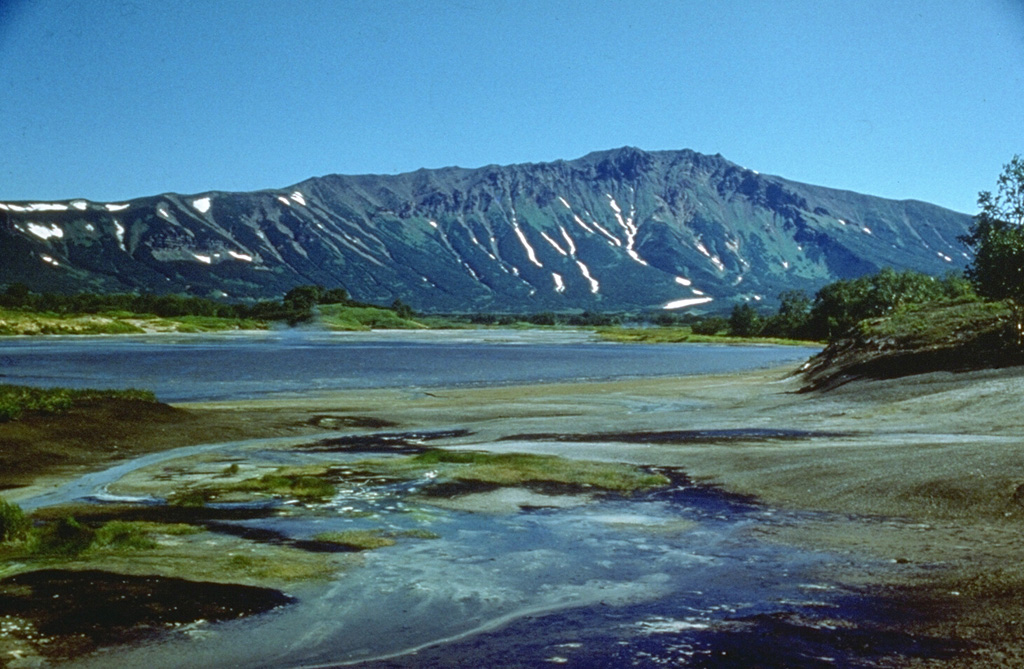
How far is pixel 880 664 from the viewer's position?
794cm

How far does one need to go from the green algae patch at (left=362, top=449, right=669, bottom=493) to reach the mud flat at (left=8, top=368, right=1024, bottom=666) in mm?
606

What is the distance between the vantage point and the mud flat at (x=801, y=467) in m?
9.85

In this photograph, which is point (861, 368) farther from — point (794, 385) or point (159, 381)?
point (159, 381)

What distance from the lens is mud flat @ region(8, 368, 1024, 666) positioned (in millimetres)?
9852

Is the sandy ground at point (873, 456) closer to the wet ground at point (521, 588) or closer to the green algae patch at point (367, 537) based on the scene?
the wet ground at point (521, 588)

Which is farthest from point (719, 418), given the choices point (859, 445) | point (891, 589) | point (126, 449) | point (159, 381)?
point (159, 381)

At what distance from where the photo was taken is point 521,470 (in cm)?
1962

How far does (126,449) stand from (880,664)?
2052 cm

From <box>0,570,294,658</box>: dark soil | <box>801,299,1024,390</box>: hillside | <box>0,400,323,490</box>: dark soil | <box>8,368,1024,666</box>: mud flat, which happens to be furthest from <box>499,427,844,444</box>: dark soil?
<box>0,570,294,658</box>: dark soil

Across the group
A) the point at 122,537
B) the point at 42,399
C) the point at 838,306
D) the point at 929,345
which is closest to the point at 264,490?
the point at 122,537

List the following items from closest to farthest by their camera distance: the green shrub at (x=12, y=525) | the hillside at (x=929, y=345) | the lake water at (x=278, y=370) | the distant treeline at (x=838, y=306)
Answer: the green shrub at (x=12, y=525)
the hillside at (x=929, y=345)
the lake water at (x=278, y=370)
the distant treeline at (x=838, y=306)

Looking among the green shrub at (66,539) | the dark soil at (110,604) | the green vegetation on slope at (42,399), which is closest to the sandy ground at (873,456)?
the dark soil at (110,604)

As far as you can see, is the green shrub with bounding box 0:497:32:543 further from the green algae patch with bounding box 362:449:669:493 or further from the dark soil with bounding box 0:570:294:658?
the green algae patch with bounding box 362:449:669:493

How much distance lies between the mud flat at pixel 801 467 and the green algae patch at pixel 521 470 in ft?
1.99
